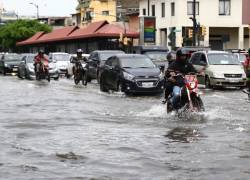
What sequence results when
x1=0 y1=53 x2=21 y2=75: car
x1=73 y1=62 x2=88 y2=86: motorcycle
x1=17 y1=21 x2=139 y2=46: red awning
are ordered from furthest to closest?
x1=17 y1=21 x2=139 y2=46: red awning, x1=0 y1=53 x2=21 y2=75: car, x1=73 y1=62 x2=88 y2=86: motorcycle

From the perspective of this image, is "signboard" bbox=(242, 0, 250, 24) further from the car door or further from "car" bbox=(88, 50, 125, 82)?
the car door

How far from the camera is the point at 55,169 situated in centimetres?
876

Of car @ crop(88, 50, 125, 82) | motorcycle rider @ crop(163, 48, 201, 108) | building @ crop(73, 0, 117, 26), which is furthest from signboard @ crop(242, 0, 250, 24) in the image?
motorcycle rider @ crop(163, 48, 201, 108)

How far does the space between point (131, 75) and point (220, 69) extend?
5968 millimetres

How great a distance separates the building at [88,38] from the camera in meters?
60.1

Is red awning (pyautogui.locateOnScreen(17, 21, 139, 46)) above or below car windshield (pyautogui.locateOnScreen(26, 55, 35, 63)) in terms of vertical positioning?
above

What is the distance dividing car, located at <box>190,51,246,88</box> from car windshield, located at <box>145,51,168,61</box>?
5.20 metres

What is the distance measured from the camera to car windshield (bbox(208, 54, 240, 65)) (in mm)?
28969

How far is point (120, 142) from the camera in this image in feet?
37.3

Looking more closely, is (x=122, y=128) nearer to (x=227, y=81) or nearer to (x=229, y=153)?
(x=229, y=153)

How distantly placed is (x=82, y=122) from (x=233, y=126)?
3.22 meters

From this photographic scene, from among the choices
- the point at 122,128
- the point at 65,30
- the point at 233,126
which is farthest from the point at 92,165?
the point at 65,30

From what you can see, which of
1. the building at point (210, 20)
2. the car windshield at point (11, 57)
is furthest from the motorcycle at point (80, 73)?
the building at point (210, 20)

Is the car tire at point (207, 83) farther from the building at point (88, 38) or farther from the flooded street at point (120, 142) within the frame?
the building at point (88, 38)
